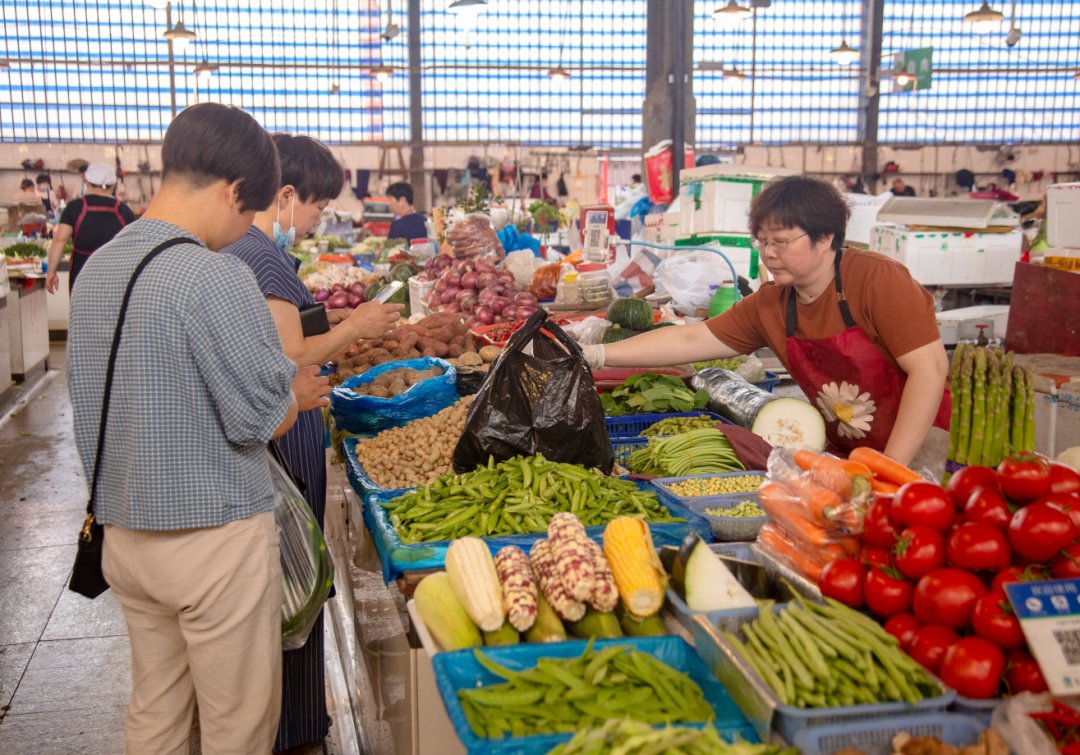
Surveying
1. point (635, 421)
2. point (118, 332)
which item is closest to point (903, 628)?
point (118, 332)

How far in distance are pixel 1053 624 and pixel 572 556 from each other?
0.94m

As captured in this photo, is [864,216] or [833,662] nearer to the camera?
[833,662]

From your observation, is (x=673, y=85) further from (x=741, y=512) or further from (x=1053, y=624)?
(x=1053, y=624)

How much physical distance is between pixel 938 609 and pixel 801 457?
664mm

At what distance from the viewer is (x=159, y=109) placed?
24.0 meters

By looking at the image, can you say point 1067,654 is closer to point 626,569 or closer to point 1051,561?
point 1051,561

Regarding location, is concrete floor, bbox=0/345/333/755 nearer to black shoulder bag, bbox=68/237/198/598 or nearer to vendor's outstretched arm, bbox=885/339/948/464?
black shoulder bag, bbox=68/237/198/598

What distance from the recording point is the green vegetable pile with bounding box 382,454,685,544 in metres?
2.70

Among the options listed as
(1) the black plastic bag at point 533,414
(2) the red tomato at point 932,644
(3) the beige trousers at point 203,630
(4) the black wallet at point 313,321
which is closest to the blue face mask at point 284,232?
(4) the black wallet at point 313,321

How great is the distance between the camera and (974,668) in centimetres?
167

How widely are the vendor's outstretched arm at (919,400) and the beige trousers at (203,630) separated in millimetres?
1856

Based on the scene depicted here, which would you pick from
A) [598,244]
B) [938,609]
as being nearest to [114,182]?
[598,244]

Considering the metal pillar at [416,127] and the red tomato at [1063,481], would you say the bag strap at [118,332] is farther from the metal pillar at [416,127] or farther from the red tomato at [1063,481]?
the metal pillar at [416,127]

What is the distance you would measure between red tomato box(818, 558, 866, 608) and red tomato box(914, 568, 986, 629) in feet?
0.51
